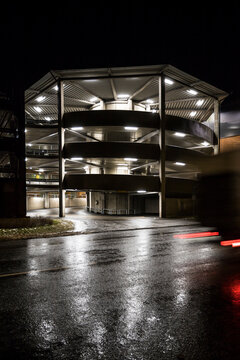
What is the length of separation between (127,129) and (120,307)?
2580 centimetres

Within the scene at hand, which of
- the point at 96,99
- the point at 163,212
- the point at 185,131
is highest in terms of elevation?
the point at 96,99

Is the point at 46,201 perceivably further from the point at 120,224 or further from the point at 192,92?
the point at 192,92

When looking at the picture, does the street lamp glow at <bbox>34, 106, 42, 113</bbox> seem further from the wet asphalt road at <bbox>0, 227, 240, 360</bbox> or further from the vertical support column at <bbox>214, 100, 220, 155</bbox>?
the wet asphalt road at <bbox>0, 227, 240, 360</bbox>

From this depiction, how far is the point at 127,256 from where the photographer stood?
28.1 ft

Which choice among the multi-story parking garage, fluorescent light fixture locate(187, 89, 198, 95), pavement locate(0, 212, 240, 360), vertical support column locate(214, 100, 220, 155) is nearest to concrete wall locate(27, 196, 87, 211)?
the multi-story parking garage

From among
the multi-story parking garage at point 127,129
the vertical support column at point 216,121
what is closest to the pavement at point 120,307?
the multi-story parking garage at point 127,129

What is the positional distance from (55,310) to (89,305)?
625mm

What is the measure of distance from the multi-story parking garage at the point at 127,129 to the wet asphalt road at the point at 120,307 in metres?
19.5

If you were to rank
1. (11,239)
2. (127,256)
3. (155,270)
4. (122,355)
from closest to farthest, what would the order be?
(122,355), (155,270), (127,256), (11,239)

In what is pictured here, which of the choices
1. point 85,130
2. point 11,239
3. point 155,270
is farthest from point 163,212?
point 155,270

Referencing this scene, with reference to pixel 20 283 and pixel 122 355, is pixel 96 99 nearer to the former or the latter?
pixel 20 283

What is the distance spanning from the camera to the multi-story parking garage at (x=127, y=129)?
1072 inches

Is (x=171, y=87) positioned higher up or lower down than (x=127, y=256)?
higher up

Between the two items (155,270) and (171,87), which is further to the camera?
(171,87)
